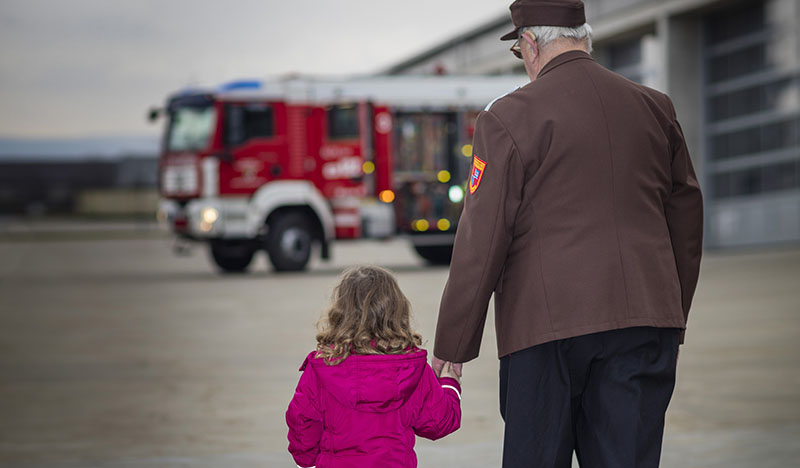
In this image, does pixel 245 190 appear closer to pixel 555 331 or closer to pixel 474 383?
pixel 474 383

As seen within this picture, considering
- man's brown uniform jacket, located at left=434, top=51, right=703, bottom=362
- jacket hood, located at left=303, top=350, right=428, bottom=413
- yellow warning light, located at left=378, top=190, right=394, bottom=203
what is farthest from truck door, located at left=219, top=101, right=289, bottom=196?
man's brown uniform jacket, located at left=434, top=51, right=703, bottom=362

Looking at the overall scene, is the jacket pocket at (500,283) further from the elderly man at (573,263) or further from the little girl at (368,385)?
the little girl at (368,385)

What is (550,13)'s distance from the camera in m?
2.80

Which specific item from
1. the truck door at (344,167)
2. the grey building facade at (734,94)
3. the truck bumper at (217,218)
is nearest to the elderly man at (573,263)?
the truck bumper at (217,218)

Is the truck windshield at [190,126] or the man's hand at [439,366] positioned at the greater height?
the truck windshield at [190,126]

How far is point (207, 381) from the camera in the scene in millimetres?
7805

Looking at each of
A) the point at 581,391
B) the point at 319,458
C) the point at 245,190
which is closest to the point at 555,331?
the point at 581,391

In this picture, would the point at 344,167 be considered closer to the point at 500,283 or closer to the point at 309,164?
the point at 309,164

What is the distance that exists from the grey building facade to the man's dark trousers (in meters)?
20.0

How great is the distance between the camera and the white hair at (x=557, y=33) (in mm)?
2834

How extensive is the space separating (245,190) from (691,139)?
11539 mm

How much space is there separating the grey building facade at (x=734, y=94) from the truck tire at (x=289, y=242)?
240 inches

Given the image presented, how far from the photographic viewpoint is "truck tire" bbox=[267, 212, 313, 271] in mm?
17812

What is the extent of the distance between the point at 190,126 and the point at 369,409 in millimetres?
15787
